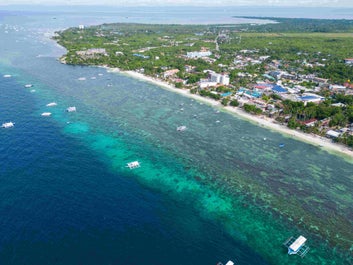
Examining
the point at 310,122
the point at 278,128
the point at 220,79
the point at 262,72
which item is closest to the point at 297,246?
the point at 278,128

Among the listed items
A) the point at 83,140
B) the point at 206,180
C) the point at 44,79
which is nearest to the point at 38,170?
the point at 83,140

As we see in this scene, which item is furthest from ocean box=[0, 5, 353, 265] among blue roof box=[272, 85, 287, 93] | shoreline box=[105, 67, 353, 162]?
blue roof box=[272, 85, 287, 93]

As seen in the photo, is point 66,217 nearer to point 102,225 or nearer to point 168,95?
point 102,225

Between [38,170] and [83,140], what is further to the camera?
[83,140]

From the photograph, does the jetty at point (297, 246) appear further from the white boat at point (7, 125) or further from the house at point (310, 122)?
the white boat at point (7, 125)

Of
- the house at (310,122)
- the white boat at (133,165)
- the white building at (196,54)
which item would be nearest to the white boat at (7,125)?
the white boat at (133,165)

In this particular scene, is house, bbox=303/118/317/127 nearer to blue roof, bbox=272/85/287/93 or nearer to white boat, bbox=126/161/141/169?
blue roof, bbox=272/85/287/93
